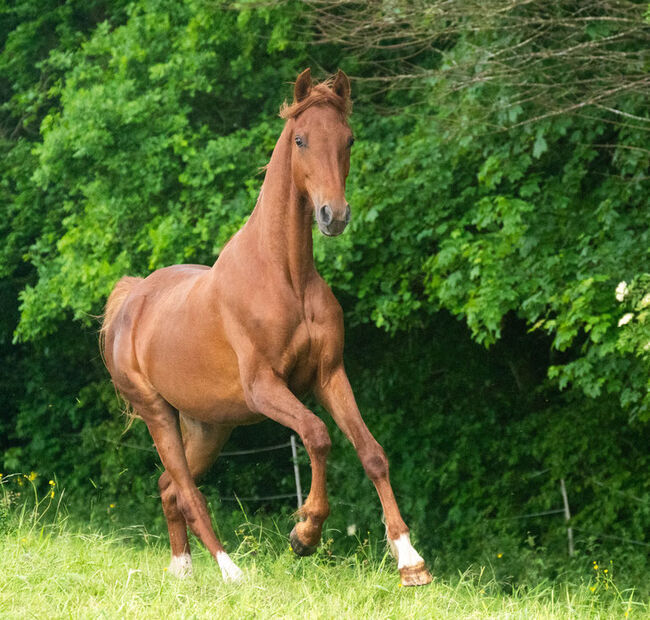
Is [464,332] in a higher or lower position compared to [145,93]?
lower

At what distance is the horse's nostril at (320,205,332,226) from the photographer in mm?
4656

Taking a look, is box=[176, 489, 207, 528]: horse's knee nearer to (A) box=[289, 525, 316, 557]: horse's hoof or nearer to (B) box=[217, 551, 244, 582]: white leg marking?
(B) box=[217, 551, 244, 582]: white leg marking

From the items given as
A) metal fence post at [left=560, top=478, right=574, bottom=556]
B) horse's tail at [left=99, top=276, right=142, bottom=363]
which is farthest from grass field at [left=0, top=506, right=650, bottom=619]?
metal fence post at [left=560, top=478, right=574, bottom=556]

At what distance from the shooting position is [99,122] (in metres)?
11.4

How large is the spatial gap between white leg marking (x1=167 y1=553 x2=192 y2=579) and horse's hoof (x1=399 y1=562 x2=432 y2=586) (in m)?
1.70

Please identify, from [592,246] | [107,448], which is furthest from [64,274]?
[592,246]

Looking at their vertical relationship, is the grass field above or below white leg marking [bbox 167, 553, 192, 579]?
above

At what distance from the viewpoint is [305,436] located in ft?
16.2

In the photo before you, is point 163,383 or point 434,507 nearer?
point 163,383

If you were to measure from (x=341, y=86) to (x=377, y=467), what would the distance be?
1787 millimetres

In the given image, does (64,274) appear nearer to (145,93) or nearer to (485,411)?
(145,93)

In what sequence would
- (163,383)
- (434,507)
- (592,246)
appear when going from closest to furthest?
1. (163,383)
2. (592,246)
3. (434,507)

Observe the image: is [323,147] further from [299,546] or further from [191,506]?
[191,506]

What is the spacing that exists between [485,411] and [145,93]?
5.23 meters
